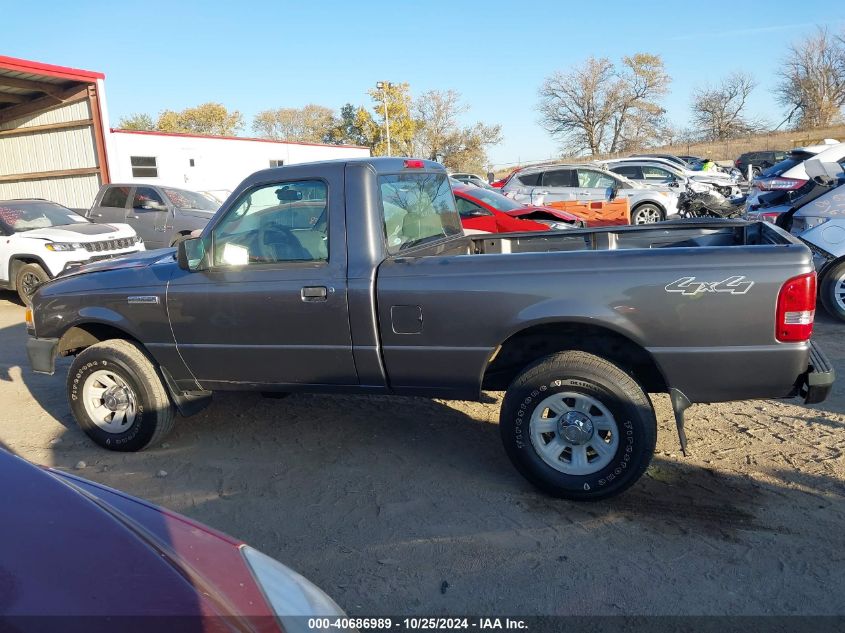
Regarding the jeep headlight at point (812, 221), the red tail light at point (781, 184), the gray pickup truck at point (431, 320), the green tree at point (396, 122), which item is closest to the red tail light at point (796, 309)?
the gray pickup truck at point (431, 320)

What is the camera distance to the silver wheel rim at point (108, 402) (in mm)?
4637

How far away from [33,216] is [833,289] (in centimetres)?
1179

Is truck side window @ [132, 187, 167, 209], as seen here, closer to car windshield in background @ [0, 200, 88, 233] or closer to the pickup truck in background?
the pickup truck in background

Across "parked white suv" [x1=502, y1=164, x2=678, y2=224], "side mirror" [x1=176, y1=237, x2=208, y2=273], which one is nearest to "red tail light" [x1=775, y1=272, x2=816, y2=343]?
"side mirror" [x1=176, y1=237, x2=208, y2=273]

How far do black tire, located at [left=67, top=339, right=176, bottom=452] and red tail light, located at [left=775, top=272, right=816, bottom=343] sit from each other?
3878 mm

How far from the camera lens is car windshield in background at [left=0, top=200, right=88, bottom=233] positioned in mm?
10594

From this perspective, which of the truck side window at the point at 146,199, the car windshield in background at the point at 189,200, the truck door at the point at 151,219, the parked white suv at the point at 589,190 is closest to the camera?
the truck door at the point at 151,219

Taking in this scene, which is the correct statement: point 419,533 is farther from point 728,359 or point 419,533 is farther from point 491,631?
point 728,359

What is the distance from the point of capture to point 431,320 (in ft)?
12.4

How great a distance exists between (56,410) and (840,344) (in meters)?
7.44

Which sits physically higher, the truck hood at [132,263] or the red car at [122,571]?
the truck hood at [132,263]

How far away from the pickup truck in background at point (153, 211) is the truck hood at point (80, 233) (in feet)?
6.92

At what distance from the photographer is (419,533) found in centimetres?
350

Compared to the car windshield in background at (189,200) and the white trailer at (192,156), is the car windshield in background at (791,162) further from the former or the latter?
the white trailer at (192,156)
